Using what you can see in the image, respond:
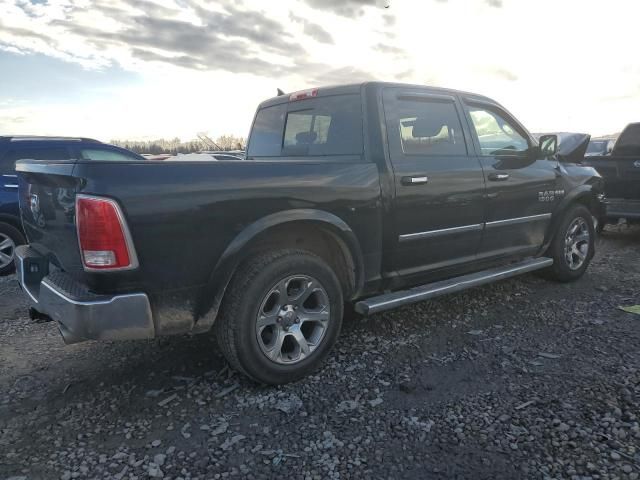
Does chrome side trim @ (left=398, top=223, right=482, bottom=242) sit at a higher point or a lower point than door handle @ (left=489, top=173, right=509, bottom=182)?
lower

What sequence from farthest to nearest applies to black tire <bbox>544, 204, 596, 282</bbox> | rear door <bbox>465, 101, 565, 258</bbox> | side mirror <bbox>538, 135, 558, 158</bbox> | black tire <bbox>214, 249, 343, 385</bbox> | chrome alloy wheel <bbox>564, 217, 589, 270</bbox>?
chrome alloy wheel <bbox>564, 217, 589, 270</bbox>
black tire <bbox>544, 204, 596, 282</bbox>
side mirror <bbox>538, 135, 558, 158</bbox>
rear door <bbox>465, 101, 565, 258</bbox>
black tire <bbox>214, 249, 343, 385</bbox>

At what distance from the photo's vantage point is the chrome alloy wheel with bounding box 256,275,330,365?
2.97 metres

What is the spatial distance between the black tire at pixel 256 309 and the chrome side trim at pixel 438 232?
30.3 inches

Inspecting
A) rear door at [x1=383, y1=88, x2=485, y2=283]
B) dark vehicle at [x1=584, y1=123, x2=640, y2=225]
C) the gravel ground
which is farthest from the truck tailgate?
rear door at [x1=383, y1=88, x2=485, y2=283]

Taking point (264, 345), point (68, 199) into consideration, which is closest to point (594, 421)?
point (264, 345)

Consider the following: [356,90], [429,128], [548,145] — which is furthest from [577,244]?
[356,90]

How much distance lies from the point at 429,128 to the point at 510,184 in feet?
3.32

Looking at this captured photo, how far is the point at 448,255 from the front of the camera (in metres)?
3.90

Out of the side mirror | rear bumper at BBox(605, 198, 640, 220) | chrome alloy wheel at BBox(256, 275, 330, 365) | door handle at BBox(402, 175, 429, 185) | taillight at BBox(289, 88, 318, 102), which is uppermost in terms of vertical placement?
taillight at BBox(289, 88, 318, 102)

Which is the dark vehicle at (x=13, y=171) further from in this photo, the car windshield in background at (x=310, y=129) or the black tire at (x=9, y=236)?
the car windshield in background at (x=310, y=129)

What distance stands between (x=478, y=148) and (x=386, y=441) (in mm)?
2631

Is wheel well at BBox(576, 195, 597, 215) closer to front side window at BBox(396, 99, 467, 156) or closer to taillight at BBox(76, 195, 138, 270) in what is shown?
front side window at BBox(396, 99, 467, 156)

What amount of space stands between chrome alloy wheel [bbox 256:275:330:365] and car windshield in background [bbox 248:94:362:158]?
1.10 metres

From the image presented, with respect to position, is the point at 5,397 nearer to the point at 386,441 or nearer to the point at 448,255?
the point at 386,441
